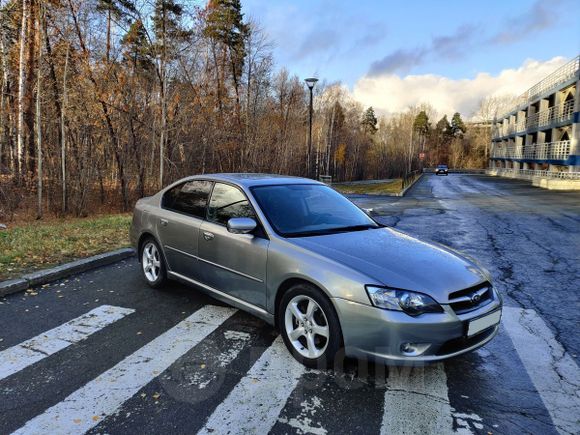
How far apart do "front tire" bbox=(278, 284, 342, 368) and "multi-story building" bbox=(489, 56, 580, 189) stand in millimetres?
32839

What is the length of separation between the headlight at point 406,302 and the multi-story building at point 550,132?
107 feet

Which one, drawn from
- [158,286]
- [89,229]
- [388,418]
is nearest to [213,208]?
[158,286]

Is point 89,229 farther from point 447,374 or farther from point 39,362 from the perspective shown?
point 447,374

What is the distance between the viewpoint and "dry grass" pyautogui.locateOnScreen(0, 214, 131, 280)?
6.29 m

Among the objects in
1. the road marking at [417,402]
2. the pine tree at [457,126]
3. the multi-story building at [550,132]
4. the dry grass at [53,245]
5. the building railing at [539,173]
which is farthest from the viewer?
the pine tree at [457,126]

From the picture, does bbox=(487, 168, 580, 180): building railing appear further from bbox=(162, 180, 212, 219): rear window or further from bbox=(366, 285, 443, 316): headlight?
bbox=(366, 285, 443, 316): headlight

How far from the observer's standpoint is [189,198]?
505 centimetres

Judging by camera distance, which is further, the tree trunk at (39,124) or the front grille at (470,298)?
the tree trunk at (39,124)

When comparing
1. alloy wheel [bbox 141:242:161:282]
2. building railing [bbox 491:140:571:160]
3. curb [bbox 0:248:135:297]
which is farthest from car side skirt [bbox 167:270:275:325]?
building railing [bbox 491:140:571:160]

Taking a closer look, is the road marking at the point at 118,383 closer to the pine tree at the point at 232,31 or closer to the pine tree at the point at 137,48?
the pine tree at the point at 137,48

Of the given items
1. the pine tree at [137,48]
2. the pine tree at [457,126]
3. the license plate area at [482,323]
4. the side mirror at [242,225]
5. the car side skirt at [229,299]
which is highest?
the pine tree at [457,126]

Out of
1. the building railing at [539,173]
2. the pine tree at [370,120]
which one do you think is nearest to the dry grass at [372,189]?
the building railing at [539,173]

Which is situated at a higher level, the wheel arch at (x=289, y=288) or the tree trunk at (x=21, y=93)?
the tree trunk at (x=21, y=93)

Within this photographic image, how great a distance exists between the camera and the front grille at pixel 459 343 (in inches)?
119
